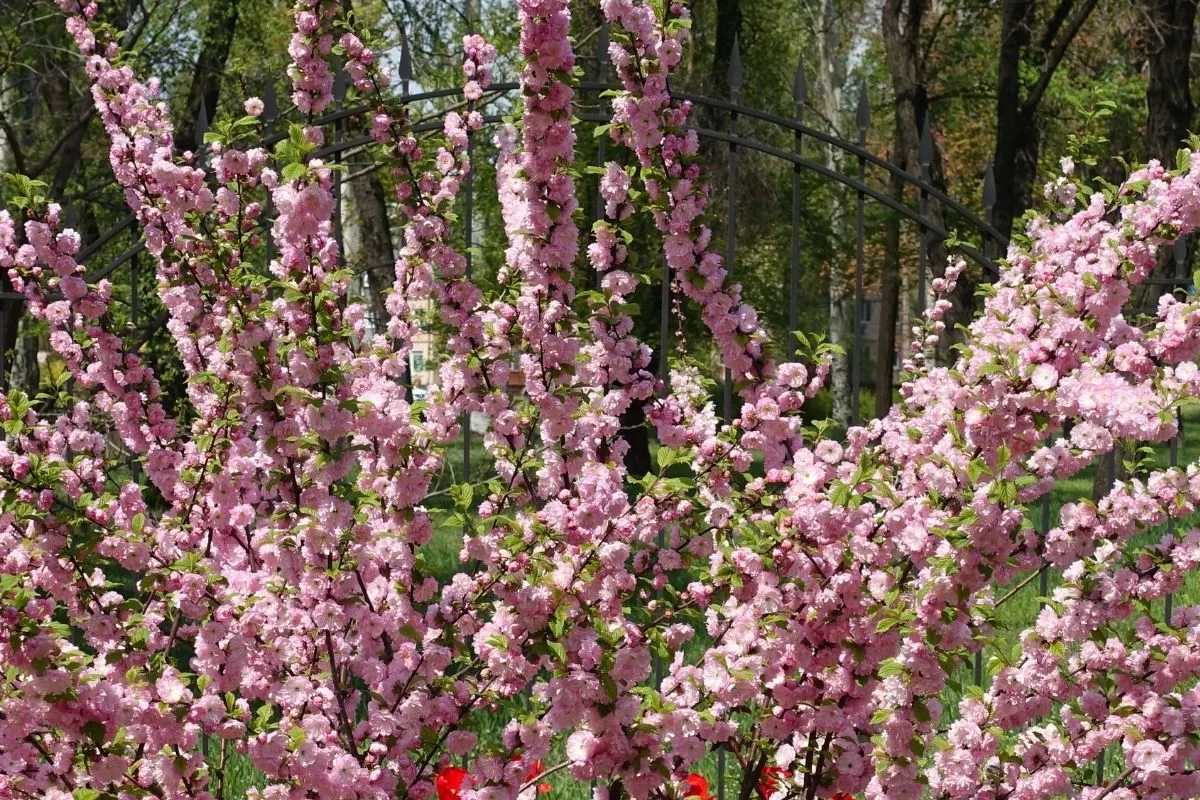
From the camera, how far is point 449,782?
340cm

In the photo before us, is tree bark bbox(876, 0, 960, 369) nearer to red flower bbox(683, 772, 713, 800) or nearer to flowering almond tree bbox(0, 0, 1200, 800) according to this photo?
red flower bbox(683, 772, 713, 800)

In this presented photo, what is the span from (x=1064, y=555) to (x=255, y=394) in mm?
1667

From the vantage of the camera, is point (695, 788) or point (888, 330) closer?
point (695, 788)

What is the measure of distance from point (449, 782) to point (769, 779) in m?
0.80

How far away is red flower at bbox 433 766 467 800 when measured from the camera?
338cm

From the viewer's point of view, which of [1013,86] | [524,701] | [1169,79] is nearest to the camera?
[524,701]

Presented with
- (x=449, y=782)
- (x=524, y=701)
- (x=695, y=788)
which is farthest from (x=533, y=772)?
(x=524, y=701)

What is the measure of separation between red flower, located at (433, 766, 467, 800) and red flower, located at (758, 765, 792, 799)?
0.74 metres

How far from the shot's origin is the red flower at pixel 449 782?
3.38 m

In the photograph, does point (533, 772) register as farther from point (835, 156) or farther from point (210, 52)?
point (835, 156)

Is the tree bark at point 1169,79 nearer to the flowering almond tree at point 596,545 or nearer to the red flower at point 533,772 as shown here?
the flowering almond tree at point 596,545

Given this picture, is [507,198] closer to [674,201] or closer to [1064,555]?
[674,201]

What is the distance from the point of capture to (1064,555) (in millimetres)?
2730

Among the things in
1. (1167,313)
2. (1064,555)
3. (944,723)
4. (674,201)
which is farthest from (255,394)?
(944,723)
